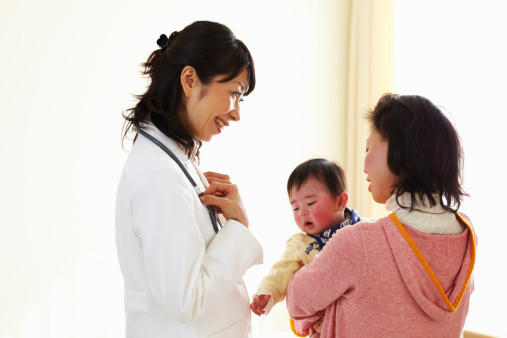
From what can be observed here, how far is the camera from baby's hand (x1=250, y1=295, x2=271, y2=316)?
1.54 meters

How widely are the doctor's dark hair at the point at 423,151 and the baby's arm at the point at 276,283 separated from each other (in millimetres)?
516

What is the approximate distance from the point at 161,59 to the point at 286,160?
7.70ft

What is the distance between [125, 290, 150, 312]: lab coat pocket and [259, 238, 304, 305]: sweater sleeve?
16.0 inches

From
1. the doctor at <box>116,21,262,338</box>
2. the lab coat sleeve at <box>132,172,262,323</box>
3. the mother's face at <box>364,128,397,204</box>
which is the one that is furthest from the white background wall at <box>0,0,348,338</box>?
the mother's face at <box>364,128,397,204</box>

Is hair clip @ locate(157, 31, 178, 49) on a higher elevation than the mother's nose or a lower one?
higher

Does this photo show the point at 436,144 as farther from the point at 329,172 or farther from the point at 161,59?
the point at 161,59

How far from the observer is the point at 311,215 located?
1.75 meters

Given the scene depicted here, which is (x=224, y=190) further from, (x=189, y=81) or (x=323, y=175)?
(x=323, y=175)

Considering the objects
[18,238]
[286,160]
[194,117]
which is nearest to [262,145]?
[286,160]

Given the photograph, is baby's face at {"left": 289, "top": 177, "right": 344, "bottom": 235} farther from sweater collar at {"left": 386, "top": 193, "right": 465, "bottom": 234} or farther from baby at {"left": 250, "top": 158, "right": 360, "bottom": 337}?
sweater collar at {"left": 386, "top": 193, "right": 465, "bottom": 234}

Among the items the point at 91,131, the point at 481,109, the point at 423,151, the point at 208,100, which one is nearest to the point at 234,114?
the point at 208,100

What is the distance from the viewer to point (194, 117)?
4.90ft

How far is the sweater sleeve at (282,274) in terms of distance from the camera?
5.25 ft

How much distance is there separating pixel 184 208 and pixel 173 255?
117 mm
